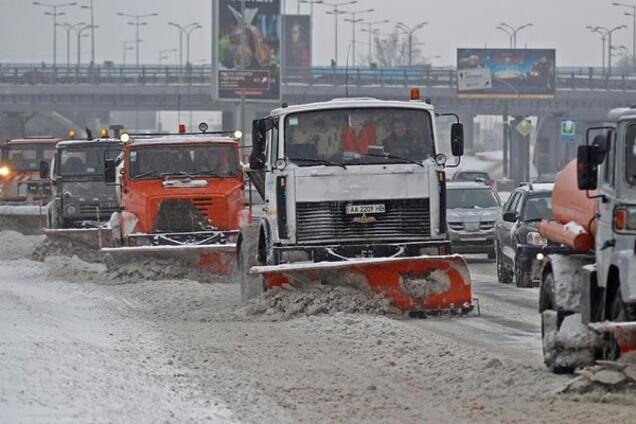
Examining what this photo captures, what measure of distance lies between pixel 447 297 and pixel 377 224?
1212 millimetres

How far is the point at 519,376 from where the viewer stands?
1195cm

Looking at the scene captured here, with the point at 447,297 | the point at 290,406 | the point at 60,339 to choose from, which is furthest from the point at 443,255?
the point at 290,406

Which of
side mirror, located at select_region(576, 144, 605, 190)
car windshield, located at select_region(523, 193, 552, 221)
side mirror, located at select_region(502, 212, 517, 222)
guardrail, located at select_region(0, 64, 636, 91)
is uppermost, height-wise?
guardrail, located at select_region(0, 64, 636, 91)

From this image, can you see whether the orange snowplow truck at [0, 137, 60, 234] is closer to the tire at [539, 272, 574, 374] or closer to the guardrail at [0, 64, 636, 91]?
the tire at [539, 272, 574, 374]

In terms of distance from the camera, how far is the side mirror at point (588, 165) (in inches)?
444

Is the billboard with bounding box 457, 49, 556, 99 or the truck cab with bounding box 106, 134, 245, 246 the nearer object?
the truck cab with bounding box 106, 134, 245, 246

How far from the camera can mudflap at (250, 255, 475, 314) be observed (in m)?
17.3

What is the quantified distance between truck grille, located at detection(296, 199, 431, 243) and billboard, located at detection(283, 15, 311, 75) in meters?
108

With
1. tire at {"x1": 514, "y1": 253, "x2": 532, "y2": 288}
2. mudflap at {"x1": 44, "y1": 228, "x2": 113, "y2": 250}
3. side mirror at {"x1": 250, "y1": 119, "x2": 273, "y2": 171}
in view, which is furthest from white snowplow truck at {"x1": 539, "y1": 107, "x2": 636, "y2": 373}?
mudflap at {"x1": 44, "y1": 228, "x2": 113, "y2": 250}

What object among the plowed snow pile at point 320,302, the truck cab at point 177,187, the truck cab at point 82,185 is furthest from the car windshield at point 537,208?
the truck cab at point 82,185

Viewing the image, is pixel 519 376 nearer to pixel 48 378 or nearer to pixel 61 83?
pixel 48 378

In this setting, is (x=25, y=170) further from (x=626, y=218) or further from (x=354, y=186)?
(x=626, y=218)

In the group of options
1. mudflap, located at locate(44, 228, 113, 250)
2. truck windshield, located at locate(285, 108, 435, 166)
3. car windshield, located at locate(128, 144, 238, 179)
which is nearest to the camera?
truck windshield, located at locate(285, 108, 435, 166)

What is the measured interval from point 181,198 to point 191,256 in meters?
1.13
